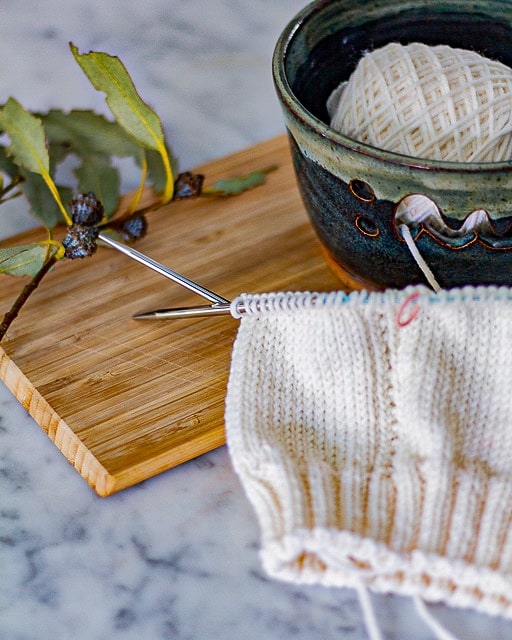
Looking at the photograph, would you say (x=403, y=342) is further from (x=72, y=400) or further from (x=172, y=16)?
(x=172, y=16)

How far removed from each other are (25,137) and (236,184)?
0.77 feet

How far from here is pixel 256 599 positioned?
52 cm

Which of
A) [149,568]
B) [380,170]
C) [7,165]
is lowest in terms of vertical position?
[149,568]

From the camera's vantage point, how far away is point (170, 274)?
70 cm

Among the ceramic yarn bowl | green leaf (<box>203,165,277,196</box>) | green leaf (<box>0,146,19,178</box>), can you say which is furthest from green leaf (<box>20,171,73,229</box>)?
the ceramic yarn bowl

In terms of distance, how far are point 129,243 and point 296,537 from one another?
0.41 meters

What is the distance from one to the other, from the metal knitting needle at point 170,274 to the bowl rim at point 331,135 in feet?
0.53

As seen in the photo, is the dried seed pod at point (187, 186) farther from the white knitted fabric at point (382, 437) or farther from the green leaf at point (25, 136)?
the white knitted fabric at point (382, 437)

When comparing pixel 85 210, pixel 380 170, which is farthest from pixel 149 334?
pixel 380 170

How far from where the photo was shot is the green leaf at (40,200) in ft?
2.63

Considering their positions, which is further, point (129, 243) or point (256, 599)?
point (129, 243)

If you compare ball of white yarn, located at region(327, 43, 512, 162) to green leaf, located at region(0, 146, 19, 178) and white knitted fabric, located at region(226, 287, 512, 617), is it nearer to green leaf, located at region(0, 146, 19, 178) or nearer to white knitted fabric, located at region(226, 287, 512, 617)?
white knitted fabric, located at region(226, 287, 512, 617)

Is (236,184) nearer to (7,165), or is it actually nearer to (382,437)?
(7,165)

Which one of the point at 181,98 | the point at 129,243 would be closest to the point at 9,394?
the point at 129,243
